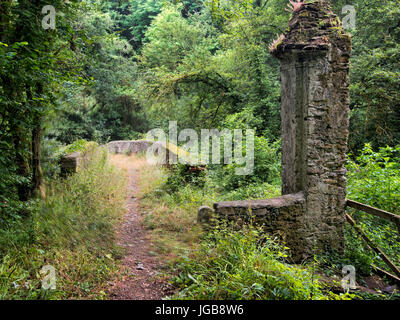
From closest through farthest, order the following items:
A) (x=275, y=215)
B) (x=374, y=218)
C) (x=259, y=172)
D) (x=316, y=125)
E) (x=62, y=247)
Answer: (x=62, y=247)
(x=275, y=215)
(x=316, y=125)
(x=374, y=218)
(x=259, y=172)

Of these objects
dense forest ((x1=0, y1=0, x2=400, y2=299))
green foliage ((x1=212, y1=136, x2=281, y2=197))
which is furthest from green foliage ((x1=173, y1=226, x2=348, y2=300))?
green foliage ((x1=212, y1=136, x2=281, y2=197))

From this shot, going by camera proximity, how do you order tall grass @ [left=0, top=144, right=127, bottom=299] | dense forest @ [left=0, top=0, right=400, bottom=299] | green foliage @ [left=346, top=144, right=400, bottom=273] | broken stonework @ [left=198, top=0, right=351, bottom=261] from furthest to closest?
green foliage @ [left=346, top=144, right=400, bottom=273]
broken stonework @ [left=198, top=0, right=351, bottom=261]
dense forest @ [left=0, top=0, right=400, bottom=299]
tall grass @ [left=0, top=144, right=127, bottom=299]

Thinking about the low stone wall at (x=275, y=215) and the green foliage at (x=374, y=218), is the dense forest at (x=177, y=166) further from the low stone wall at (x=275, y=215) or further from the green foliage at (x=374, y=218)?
the low stone wall at (x=275, y=215)

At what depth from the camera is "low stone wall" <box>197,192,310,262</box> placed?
414cm

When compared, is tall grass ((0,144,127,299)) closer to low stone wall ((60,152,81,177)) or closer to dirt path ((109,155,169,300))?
dirt path ((109,155,169,300))

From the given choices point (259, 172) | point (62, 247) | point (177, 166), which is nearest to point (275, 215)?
point (62, 247)

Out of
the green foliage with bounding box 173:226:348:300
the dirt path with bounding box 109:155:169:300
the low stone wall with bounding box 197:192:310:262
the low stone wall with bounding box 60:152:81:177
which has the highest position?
the low stone wall with bounding box 60:152:81:177

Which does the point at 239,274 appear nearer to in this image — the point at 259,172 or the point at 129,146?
the point at 259,172

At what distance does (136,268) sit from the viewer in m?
4.10

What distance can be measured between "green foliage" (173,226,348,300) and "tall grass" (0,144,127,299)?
1137mm

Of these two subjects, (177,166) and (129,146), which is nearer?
(177,166)

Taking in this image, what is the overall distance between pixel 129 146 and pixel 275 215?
38.7 feet
